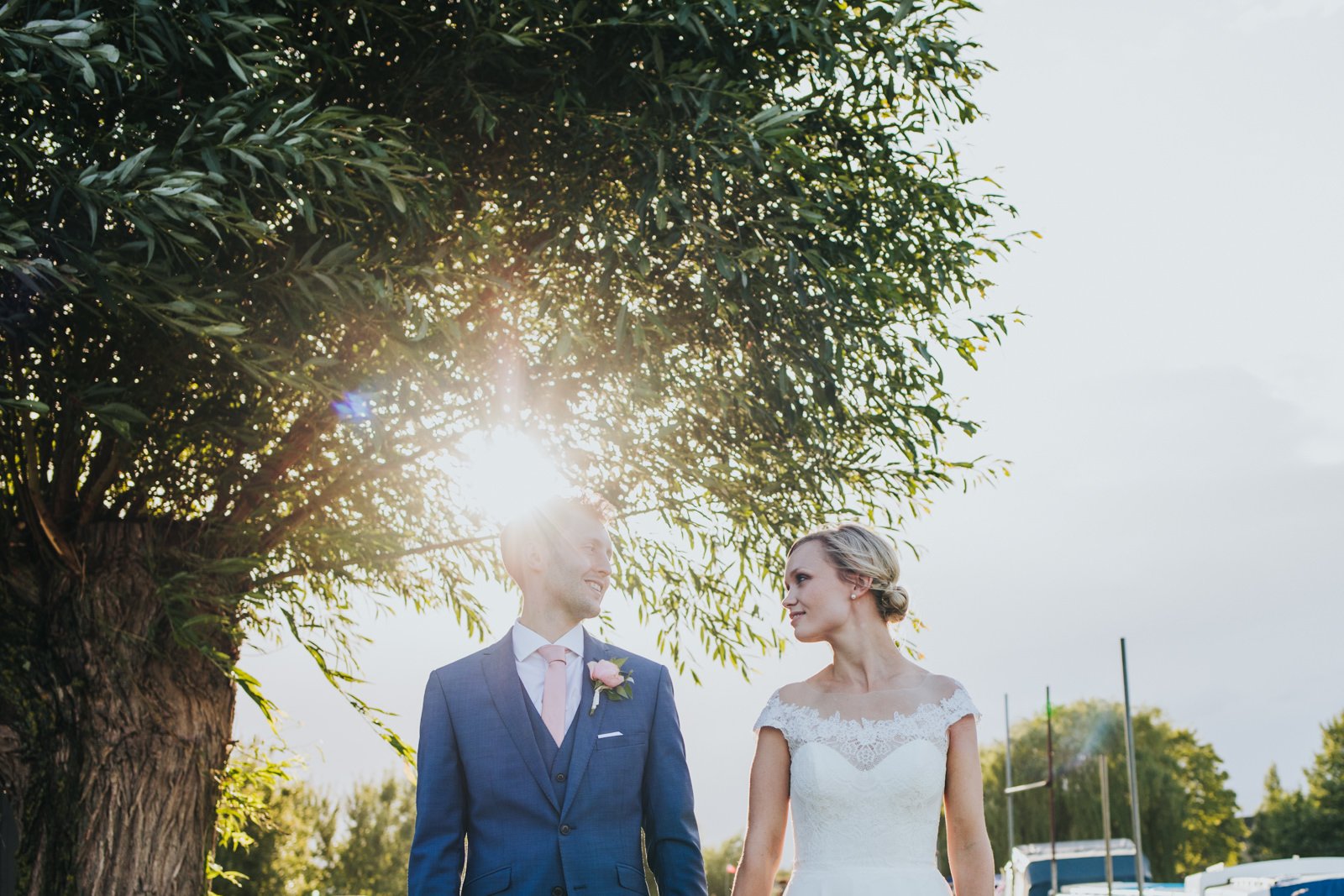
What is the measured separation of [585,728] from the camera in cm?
405

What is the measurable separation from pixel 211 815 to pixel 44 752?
1.40 m

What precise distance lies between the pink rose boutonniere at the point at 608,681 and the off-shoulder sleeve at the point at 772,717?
0.74 metres

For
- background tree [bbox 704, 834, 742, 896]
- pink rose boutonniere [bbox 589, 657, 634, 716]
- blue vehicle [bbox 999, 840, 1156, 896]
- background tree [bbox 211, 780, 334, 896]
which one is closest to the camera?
pink rose boutonniere [bbox 589, 657, 634, 716]

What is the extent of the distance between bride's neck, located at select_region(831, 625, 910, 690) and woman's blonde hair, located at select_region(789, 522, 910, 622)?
9cm

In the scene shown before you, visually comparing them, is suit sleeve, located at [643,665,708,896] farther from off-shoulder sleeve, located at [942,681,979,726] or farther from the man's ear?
off-shoulder sleeve, located at [942,681,979,726]

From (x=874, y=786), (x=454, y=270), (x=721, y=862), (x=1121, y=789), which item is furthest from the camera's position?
(x=721, y=862)

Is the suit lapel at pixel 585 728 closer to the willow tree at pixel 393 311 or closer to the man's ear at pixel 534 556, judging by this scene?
the man's ear at pixel 534 556

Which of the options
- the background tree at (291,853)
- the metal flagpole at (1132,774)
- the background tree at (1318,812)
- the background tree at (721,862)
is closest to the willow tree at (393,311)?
the metal flagpole at (1132,774)

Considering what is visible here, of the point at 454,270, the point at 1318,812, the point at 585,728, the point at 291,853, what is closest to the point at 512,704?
the point at 585,728

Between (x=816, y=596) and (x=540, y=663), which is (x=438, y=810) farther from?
(x=816, y=596)

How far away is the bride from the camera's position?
447 cm

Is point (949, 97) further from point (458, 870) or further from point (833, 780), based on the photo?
point (458, 870)

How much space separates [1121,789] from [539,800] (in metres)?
47.1

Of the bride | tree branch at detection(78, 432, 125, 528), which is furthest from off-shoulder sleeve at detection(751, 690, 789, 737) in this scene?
tree branch at detection(78, 432, 125, 528)
